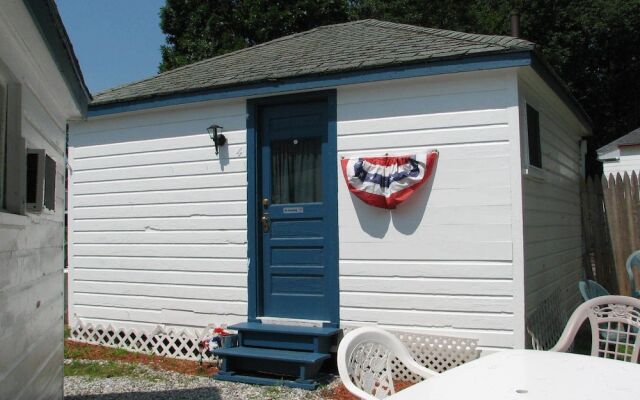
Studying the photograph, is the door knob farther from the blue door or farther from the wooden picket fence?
the wooden picket fence

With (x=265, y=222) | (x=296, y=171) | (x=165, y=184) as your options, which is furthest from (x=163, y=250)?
(x=296, y=171)

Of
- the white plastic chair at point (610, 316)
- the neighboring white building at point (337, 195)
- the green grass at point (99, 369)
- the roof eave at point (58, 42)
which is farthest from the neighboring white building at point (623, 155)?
the roof eave at point (58, 42)

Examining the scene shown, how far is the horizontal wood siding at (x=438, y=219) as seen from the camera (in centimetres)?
550

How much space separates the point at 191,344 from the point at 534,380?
492 cm

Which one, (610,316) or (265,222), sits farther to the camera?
(265,222)

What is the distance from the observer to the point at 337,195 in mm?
6141

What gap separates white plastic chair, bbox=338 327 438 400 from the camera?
3.11 metres

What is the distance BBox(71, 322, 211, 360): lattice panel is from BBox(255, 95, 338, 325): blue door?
0.97 m

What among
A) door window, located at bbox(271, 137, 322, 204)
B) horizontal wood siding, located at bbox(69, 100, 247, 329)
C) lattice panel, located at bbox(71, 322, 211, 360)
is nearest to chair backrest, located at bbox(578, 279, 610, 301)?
door window, located at bbox(271, 137, 322, 204)

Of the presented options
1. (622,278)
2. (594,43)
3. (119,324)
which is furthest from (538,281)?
(594,43)

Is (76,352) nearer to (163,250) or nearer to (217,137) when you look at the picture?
(163,250)

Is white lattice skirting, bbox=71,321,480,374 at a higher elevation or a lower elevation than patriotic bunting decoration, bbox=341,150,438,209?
lower

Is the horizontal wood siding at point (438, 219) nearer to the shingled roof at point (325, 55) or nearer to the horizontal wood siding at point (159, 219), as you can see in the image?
the shingled roof at point (325, 55)

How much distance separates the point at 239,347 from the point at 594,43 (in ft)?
76.4
